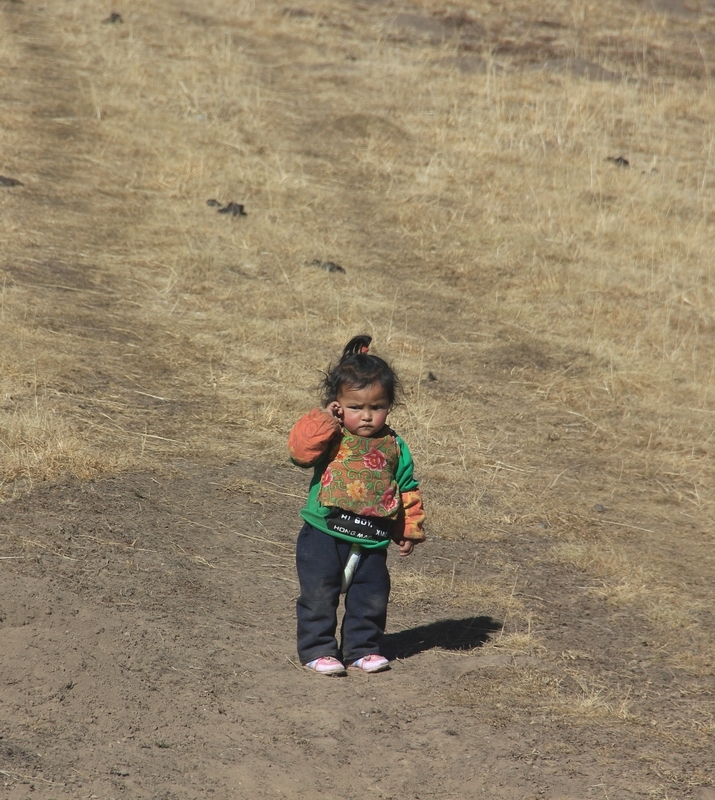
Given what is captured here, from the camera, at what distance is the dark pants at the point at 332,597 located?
12.3 feet

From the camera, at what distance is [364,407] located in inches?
143

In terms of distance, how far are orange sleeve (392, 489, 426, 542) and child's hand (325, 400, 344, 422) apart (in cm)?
Result: 41

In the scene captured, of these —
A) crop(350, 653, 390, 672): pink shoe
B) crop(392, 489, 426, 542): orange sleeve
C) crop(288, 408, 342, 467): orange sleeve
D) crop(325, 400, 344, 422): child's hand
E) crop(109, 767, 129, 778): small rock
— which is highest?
crop(325, 400, 344, 422): child's hand

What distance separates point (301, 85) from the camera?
15016 millimetres

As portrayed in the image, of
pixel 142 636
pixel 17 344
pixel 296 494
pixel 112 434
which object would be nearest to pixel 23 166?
pixel 17 344

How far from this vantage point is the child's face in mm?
3617

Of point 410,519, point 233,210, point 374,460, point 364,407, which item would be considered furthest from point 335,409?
point 233,210

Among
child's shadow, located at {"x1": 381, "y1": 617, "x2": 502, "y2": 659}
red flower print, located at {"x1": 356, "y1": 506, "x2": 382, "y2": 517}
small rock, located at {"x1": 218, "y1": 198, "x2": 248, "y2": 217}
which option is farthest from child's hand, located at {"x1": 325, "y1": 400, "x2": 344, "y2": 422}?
small rock, located at {"x1": 218, "y1": 198, "x2": 248, "y2": 217}

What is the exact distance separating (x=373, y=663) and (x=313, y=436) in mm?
910

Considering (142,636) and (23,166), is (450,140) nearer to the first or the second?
(23,166)

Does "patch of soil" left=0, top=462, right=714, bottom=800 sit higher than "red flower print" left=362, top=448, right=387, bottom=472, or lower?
lower

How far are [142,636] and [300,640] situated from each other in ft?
1.99

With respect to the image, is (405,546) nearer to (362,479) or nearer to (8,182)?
(362,479)

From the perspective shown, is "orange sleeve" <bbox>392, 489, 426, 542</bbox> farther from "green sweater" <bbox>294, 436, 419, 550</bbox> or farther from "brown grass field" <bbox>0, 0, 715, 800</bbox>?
"brown grass field" <bbox>0, 0, 715, 800</bbox>
